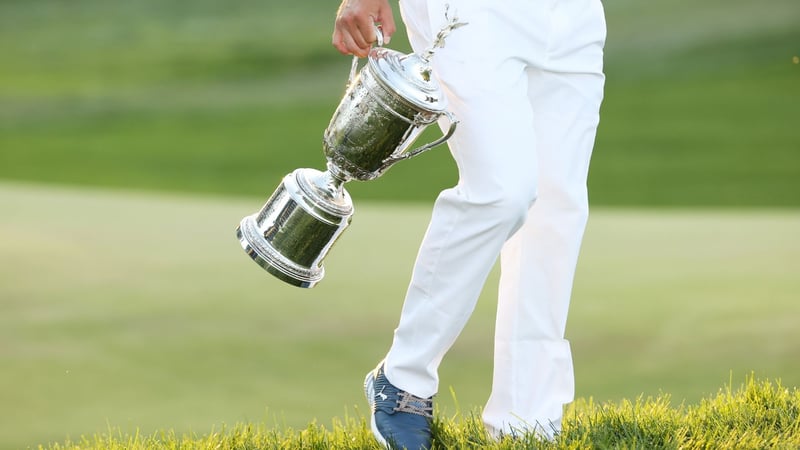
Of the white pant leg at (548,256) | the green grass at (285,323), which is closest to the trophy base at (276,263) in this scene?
the white pant leg at (548,256)

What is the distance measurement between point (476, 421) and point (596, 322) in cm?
167

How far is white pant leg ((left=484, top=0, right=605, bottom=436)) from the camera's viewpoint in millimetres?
2459

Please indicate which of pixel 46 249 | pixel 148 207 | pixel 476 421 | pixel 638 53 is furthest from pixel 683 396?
pixel 638 53

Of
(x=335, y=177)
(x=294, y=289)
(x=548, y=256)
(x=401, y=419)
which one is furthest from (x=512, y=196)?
(x=294, y=289)

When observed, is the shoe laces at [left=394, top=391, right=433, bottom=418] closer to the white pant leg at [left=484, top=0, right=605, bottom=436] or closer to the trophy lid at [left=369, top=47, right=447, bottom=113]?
the white pant leg at [left=484, top=0, right=605, bottom=436]

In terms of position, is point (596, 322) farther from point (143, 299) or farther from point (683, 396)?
point (143, 299)

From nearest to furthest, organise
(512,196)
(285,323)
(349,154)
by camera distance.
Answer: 1. (512,196)
2. (349,154)
3. (285,323)

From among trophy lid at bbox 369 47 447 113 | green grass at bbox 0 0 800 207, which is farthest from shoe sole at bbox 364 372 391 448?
green grass at bbox 0 0 800 207

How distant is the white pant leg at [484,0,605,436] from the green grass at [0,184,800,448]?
0.37m

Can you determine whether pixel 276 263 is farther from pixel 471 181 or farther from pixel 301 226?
pixel 471 181

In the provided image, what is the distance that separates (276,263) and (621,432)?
2.53 ft

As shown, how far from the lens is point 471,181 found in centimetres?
232

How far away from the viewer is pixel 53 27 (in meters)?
16.1

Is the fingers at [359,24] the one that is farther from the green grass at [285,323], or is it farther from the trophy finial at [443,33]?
the green grass at [285,323]
